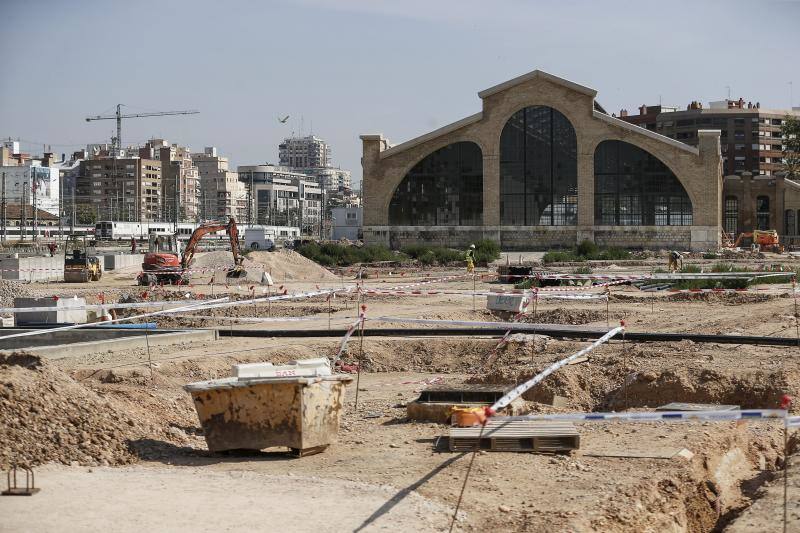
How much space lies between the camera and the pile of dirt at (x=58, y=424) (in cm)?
1210

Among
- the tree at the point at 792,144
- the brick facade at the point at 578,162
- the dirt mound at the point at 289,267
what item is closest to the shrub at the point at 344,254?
the brick facade at the point at 578,162

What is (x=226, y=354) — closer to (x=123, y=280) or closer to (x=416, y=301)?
(x=416, y=301)

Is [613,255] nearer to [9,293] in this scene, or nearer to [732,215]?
[732,215]

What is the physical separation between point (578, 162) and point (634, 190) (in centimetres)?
395

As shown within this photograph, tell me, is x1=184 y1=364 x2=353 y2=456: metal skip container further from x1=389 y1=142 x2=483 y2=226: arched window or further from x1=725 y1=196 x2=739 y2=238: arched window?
x1=725 y1=196 x2=739 y2=238: arched window

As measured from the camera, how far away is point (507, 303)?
30.8 meters

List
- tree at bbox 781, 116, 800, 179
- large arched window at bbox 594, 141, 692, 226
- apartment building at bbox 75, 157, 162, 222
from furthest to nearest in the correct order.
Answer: apartment building at bbox 75, 157, 162, 222, tree at bbox 781, 116, 800, 179, large arched window at bbox 594, 141, 692, 226

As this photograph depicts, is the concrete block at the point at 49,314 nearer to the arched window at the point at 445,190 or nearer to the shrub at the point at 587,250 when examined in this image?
the shrub at the point at 587,250

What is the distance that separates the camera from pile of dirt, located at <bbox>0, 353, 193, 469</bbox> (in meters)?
12.1

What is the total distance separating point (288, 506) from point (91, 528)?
1814mm

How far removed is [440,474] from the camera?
11797mm

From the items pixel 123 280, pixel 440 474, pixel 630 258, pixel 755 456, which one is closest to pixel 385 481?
pixel 440 474

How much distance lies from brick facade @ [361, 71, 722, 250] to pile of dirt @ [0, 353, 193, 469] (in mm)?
59520

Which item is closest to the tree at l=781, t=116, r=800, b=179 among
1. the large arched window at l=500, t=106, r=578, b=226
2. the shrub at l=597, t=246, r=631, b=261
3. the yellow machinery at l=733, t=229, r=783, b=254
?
the yellow machinery at l=733, t=229, r=783, b=254
